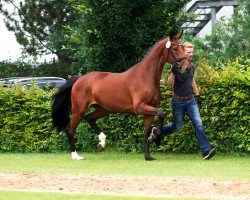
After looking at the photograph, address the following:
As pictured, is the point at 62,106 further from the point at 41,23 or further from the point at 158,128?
the point at 41,23

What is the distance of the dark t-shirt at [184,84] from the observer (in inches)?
589

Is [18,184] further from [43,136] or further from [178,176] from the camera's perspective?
[43,136]

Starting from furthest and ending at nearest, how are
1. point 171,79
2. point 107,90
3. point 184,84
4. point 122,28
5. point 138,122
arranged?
point 122,28
point 138,122
point 107,90
point 171,79
point 184,84

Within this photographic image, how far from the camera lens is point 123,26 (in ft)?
56.7

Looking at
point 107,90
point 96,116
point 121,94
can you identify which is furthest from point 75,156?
point 121,94

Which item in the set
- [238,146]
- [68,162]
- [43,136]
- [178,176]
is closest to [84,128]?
[43,136]

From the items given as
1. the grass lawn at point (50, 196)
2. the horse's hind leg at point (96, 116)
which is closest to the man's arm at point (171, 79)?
the horse's hind leg at point (96, 116)

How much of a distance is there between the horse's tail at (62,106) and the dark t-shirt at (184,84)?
2.72 meters

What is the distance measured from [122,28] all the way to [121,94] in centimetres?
215

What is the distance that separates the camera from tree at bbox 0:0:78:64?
131ft

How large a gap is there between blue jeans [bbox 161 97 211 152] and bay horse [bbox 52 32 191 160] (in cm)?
29

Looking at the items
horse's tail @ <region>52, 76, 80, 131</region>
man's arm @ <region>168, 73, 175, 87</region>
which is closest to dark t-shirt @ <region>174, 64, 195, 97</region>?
man's arm @ <region>168, 73, 175, 87</region>

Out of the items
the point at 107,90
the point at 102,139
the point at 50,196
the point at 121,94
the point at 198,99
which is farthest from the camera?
the point at 102,139

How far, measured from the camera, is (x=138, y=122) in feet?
55.5
